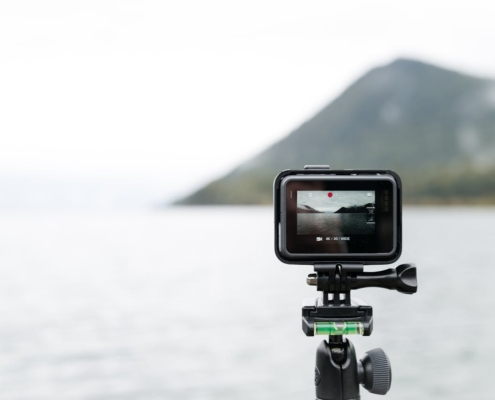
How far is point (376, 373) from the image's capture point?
2.01 metres

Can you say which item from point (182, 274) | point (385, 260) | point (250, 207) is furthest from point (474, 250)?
point (250, 207)

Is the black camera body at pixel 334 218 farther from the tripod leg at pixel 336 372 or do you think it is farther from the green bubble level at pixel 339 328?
the tripod leg at pixel 336 372

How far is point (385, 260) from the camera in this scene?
1.90 m

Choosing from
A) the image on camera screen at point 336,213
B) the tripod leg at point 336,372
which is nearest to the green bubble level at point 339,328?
the tripod leg at point 336,372

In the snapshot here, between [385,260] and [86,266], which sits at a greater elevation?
[385,260]

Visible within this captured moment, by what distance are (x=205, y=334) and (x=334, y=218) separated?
63.8ft

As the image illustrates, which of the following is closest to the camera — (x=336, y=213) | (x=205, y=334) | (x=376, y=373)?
(x=336, y=213)

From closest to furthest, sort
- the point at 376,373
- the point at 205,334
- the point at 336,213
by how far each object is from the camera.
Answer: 1. the point at 336,213
2. the point at 376,373
3. the point at 205,334

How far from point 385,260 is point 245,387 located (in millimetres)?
12707

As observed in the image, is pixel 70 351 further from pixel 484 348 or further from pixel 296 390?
pixel 484 348

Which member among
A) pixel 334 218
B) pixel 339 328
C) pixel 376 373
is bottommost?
pixel 376 373

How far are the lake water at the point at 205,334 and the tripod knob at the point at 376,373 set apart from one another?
9.19 m

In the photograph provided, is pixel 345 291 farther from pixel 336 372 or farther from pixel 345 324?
pixel 336 372

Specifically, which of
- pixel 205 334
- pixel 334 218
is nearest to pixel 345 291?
pixel 334 218
